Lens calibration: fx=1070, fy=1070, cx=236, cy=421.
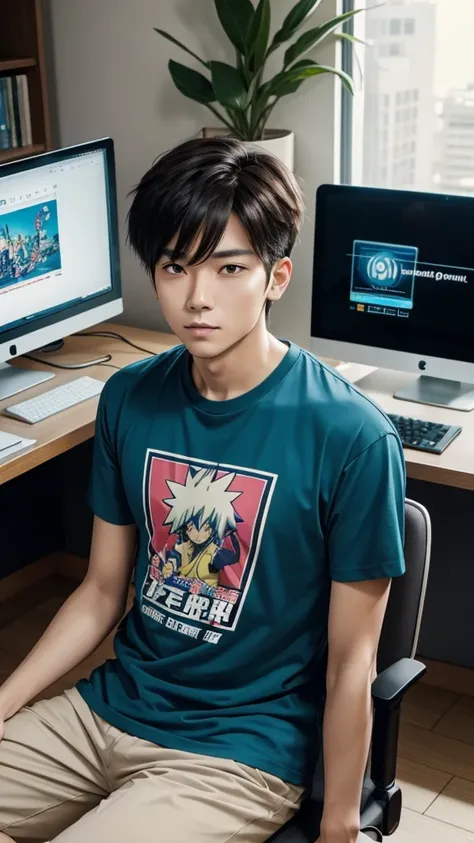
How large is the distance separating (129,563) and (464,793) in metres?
1.04

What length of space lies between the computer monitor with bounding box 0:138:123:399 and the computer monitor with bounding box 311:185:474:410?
53 centimetres

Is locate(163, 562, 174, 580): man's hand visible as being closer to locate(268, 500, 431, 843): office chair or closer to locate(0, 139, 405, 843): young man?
locate(0, 139, 405, 843): young man

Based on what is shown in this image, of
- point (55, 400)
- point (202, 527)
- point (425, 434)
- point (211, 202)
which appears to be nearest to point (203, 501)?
point (202, 527)

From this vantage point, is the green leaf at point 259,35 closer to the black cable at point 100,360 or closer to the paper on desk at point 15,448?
the black cable at point 100,360

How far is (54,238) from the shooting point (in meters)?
2.41

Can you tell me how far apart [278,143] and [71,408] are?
78 centimetres

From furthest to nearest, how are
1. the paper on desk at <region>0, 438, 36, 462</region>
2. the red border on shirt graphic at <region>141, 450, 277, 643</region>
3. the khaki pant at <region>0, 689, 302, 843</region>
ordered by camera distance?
the paper on desk at <region>0, 438, 36, 462</region>
the red border on shirt graphic at <region>141, 450, 277, 643</region>
the khaki pant at <region>0, 689, 302, 843</region>

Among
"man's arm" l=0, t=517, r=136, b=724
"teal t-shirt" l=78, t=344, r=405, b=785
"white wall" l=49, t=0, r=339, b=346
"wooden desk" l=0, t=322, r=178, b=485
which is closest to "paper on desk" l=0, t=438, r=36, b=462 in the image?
"wooden desk" l=0, t=322, r=178, b=485

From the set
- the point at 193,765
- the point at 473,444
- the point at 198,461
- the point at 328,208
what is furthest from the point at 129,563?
the point at 328,208

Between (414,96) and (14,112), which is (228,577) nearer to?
(414,96)

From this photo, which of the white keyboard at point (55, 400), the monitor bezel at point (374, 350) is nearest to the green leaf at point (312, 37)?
the monitor bezel at point (374, 350)

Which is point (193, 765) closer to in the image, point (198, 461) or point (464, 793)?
point (198, 461)

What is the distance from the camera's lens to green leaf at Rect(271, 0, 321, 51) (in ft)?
7.80

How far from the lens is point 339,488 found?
4.64ft
